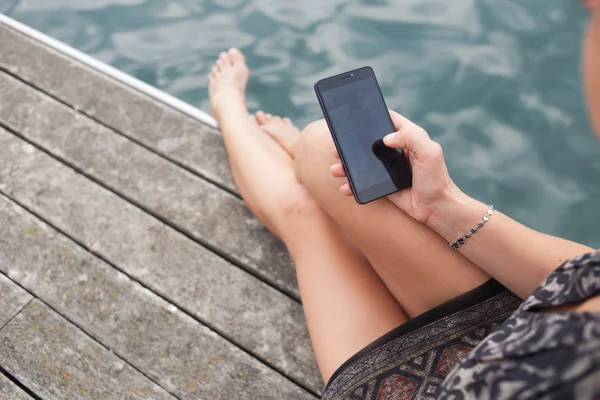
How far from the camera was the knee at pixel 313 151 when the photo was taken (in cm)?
115

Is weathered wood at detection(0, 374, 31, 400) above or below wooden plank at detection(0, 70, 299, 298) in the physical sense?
below

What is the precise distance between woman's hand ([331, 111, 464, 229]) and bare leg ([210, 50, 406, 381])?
18 cm

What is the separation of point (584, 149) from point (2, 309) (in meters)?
1.79

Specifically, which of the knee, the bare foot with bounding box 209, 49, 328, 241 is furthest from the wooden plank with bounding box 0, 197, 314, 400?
the knee

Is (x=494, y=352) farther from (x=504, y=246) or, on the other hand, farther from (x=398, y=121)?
(x=398, y=121)

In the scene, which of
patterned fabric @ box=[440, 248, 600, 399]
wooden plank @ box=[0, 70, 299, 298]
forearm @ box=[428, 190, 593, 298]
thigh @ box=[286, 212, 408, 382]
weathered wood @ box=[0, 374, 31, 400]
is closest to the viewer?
patterned fabric @ box=[440, 248, 600, 399]

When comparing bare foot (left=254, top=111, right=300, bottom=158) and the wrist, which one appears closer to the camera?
the wrist

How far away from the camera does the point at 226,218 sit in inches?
60.1

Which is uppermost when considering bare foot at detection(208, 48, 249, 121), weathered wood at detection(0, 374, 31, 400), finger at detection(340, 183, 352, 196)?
finger at detection(340, 183, 352, 196)

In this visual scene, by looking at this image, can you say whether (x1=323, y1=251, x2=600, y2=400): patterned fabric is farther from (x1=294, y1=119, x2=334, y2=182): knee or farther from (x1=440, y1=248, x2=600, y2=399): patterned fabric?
(x1=294, y1=119, x2=334, y2=182): knee

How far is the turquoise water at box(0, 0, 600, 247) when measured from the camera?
6.33ft

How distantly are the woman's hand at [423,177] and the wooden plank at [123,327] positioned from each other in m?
0.51

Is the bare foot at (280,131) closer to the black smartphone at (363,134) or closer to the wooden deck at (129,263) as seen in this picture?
the wooden deck at (129,263)

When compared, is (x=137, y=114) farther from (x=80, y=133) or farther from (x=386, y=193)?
(x=386, y=193)
